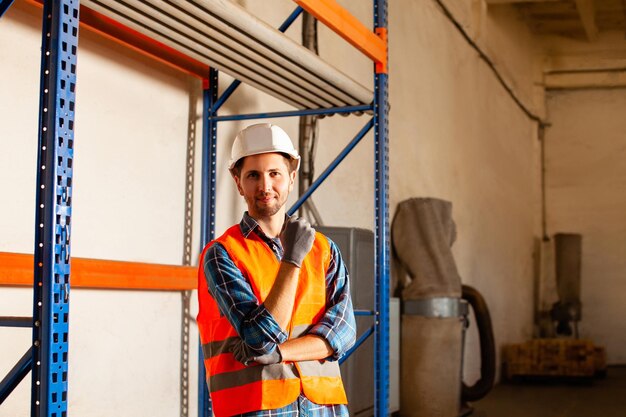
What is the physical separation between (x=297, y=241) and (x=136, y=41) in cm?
204

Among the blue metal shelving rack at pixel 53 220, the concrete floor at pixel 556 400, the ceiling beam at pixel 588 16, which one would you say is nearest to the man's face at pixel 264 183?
the blue metal shelving rack at pixel 53 220

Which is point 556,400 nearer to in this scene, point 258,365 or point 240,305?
point 258,365

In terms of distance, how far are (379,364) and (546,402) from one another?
5043mm

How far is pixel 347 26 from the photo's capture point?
165 inches

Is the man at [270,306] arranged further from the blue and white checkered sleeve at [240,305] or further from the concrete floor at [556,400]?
the concrete floor at [556,400]

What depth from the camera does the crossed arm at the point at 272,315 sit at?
2.27 metres

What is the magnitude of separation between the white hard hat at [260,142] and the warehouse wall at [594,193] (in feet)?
42.4

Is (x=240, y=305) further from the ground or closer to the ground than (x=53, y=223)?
closer to the ground

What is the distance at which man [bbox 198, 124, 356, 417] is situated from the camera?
231 cm

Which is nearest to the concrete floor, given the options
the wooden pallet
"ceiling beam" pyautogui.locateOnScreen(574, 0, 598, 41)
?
the wooden pallet

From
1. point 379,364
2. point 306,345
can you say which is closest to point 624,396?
point 379,364

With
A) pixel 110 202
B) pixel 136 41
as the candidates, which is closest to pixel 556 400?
pixel 110 202

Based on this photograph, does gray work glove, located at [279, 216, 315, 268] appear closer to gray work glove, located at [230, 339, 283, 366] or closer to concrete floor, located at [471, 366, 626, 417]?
gray work glove, located at [230, 339, 283, 366]

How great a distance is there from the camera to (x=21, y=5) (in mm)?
3453
